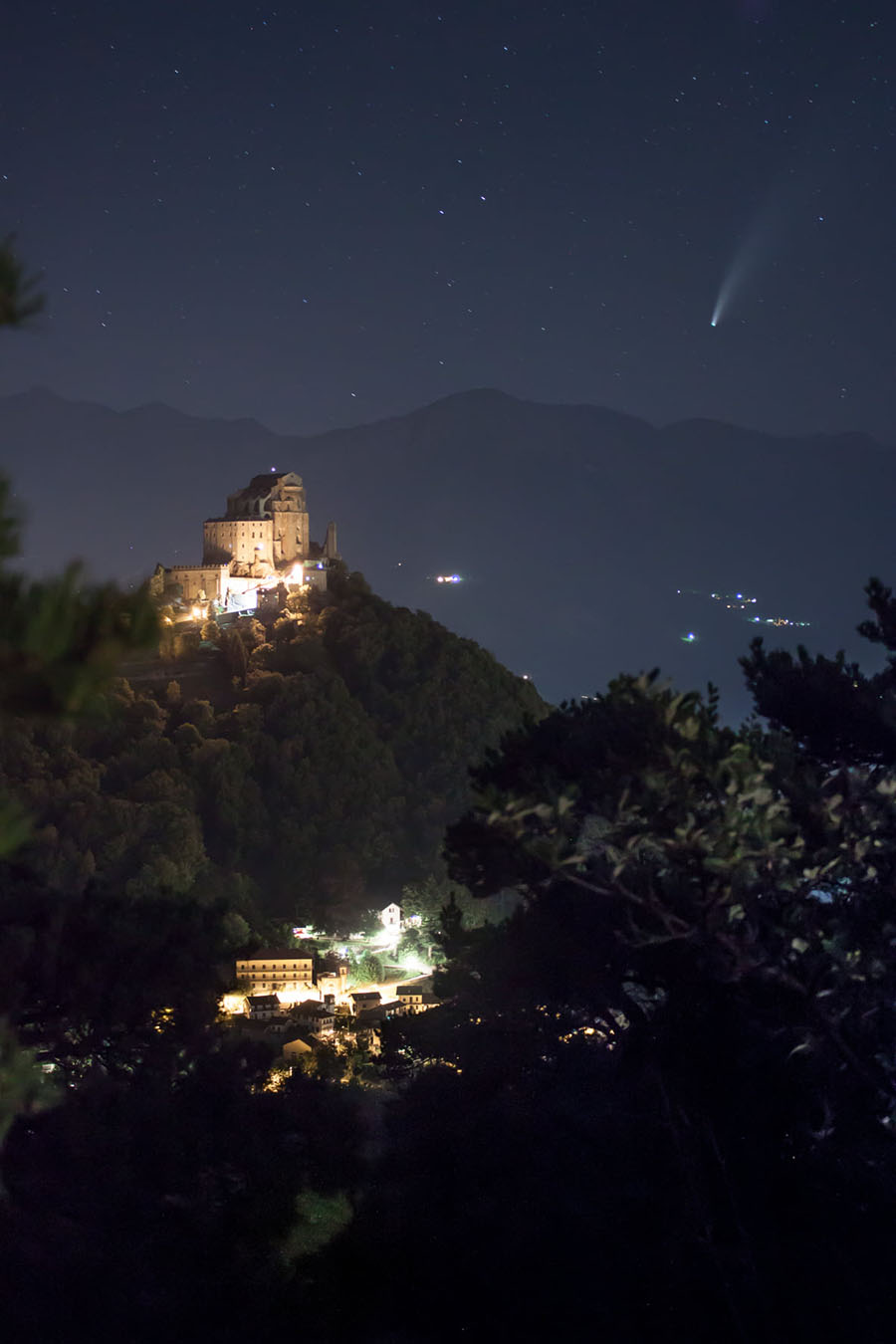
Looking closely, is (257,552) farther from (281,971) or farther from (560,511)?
(560,511)

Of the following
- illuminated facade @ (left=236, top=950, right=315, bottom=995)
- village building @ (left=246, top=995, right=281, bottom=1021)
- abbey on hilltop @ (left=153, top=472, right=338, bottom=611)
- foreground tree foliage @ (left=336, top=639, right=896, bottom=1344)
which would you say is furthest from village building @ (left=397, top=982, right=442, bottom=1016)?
abbey on hilltop @ (left=153, top=472, right=338, bottom=611)

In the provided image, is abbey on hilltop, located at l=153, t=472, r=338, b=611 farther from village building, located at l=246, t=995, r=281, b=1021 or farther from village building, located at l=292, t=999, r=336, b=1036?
village building, located at l=292, t=999, r=336, b=1036

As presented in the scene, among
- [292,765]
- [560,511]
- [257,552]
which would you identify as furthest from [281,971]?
[560,511]

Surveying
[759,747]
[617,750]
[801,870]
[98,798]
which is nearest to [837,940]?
[801,870]

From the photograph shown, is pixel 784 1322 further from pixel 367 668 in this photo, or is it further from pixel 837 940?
pixel 367 668

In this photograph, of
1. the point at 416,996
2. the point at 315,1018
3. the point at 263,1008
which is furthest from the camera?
the point at 416,996

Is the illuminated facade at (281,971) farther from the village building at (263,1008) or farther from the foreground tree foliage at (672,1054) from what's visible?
the foreground tree foliage at (672,1054)
